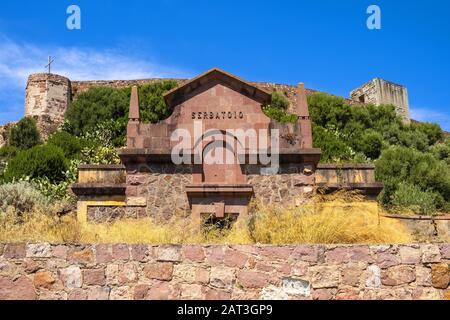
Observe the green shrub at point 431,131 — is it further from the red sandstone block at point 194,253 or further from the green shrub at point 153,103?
the red sandstone block at point 194,253

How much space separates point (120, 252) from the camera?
19.9 ft

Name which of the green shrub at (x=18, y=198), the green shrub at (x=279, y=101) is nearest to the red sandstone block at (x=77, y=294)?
the green shrub at (x=18, y=198)

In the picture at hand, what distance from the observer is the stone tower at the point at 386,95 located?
47978 millimetres

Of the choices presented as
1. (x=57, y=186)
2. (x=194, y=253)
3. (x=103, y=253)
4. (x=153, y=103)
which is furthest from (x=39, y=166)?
(x=194, y=253)

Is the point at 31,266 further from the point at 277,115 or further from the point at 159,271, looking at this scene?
the point at 277,115

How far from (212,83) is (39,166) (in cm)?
1415

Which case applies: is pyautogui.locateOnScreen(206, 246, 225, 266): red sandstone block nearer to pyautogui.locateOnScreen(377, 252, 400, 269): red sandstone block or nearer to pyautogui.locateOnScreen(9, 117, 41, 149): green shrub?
pyautogui.locateOnScreen(377, 252, 400, 269): red sandstone block

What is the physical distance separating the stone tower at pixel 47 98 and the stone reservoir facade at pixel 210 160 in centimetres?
2611

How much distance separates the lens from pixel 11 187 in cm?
1603
